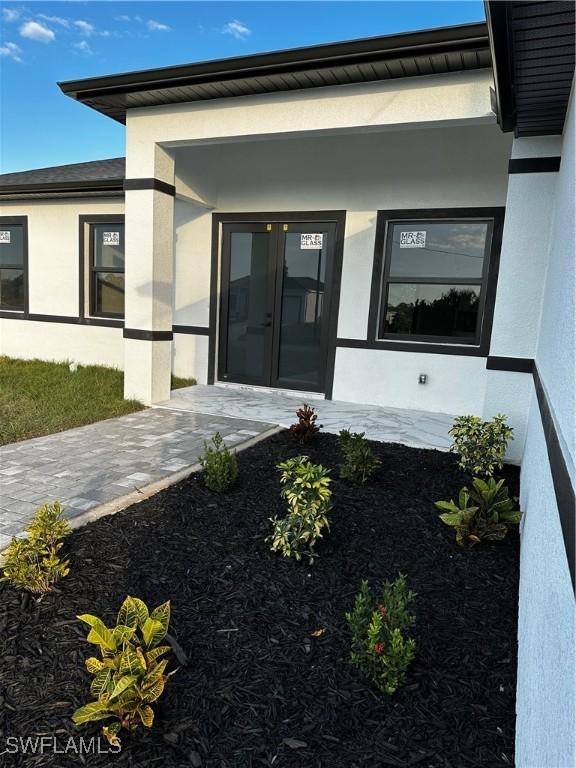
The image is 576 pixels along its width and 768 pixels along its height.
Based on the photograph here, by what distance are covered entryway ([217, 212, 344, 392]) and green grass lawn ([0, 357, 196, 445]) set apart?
1162 millimetres

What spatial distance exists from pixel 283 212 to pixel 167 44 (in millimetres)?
2489

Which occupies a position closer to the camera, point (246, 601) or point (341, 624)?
point (341, 624)

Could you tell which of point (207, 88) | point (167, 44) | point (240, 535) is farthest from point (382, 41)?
point (240, 535)

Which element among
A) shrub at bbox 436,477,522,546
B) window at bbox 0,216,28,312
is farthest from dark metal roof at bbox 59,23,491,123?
window at bbox 0,216,28,312

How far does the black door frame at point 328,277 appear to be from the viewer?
693cm

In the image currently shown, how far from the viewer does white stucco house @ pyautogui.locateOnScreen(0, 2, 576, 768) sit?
380cm

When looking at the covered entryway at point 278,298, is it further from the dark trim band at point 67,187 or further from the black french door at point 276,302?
the dark trim band at point 67,187

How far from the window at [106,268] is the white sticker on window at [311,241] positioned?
11.0ft

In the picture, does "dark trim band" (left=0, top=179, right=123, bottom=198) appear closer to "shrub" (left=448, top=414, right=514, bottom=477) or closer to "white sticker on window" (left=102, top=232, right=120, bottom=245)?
"white sticker on window" (left=102, top=232, right=120, bottom=245)

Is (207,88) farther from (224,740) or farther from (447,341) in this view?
(224,740)

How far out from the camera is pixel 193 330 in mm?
8109

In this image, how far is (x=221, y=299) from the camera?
7859 millimetres

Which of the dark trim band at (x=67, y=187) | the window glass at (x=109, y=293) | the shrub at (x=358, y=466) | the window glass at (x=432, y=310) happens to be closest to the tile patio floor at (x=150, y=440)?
the window glass at (x=432, y=310)

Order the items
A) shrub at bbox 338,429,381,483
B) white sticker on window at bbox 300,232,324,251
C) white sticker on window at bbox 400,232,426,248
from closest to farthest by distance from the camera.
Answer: shrub at bbox 338,429,381,483
white sticker on window at bbox 400,232,426,248
white sticker on window at bbox 300,232,324,251
